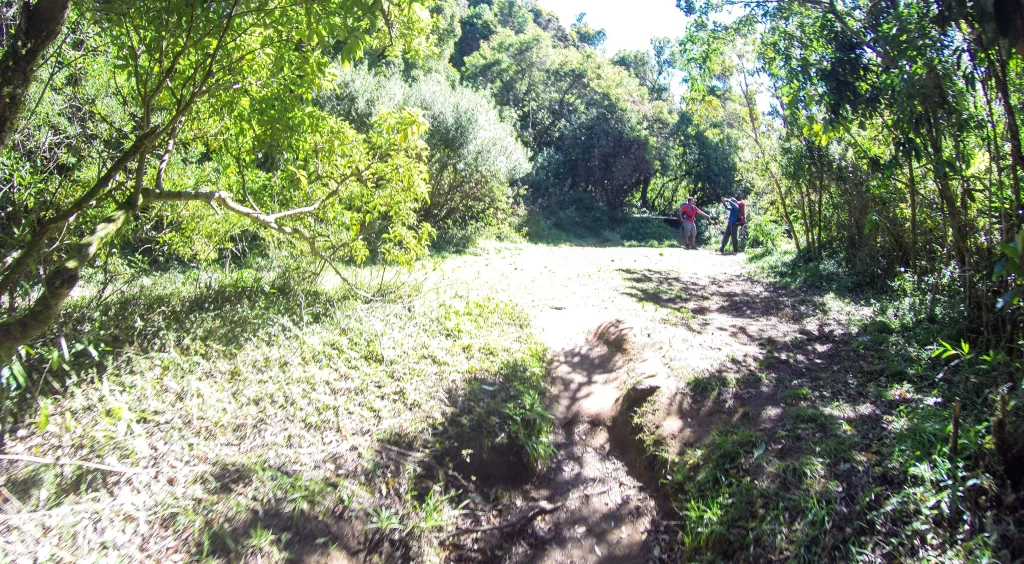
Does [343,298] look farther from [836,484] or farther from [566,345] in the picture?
[836,484]

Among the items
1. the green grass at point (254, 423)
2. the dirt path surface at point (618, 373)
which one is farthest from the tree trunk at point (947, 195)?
the green grass at point (254, 423)

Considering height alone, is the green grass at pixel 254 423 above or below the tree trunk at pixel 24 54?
below

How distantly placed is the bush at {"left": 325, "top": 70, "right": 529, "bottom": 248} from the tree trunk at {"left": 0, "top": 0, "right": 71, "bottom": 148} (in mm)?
11471

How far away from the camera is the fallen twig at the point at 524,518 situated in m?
4.12

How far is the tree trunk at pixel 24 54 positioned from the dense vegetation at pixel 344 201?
10 mm

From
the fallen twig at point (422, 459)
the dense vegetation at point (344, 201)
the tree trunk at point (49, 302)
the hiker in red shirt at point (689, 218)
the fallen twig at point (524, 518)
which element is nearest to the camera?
the tree trunk at point (49, 302)

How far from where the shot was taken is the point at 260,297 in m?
6.31

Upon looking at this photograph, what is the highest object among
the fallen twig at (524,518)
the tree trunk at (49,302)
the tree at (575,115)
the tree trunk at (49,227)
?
the tree at (575,115)

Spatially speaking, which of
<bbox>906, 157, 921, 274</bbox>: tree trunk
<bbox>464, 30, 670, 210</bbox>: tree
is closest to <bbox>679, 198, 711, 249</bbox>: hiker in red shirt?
<bbox>464, 30, 670, 210</bbox>: tree

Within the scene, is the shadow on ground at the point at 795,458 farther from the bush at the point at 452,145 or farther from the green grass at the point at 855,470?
the bush at the point at 452,145

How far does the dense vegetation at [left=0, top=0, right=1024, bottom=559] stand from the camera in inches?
142

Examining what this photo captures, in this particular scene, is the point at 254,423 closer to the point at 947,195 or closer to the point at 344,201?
the point at 344,201

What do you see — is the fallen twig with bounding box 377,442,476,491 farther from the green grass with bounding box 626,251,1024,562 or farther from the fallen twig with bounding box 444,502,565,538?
the green grass with bounding box 626,251,1024,562

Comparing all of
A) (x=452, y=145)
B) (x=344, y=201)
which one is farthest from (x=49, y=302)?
(x=452, y=145)
